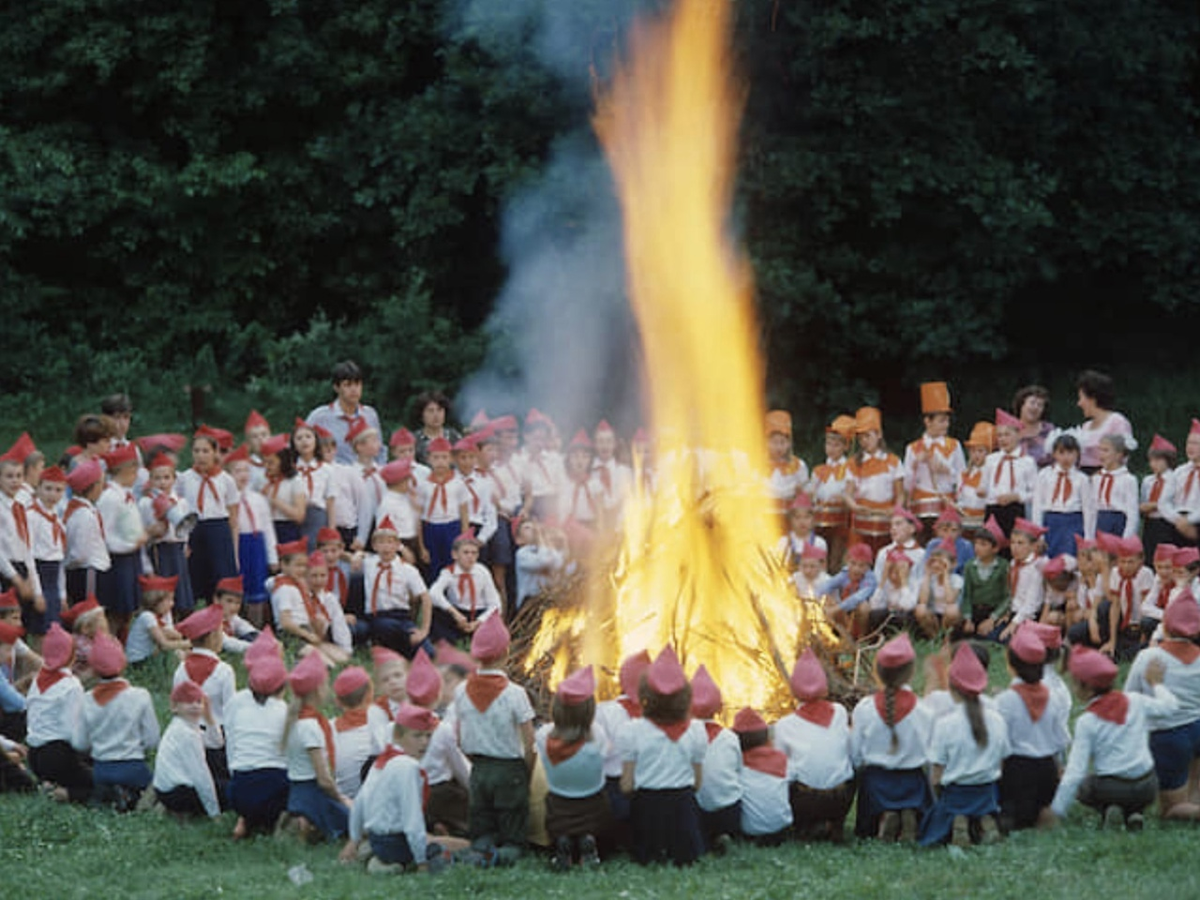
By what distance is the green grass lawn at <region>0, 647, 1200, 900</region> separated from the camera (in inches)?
374

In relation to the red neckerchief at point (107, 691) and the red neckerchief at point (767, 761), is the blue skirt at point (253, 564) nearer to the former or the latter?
the red neckerchief at point (107, 691)

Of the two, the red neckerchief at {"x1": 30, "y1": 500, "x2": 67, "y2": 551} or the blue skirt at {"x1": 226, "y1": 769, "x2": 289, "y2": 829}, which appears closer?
the blue skirt at {"x1": 226, "y1": 769, "x2": 289, "y2": 829}

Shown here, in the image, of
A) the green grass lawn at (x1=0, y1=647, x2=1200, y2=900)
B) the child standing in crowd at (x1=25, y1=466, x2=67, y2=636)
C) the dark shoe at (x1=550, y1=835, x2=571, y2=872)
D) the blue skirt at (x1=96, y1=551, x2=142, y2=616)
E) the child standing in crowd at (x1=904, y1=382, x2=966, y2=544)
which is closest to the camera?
the green grass lawn at (x1=0, y1=647, x2=1200, y2=900)

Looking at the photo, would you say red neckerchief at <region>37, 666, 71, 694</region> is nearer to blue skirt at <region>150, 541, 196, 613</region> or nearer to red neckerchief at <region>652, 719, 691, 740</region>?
red neckerchief at <region>652, 719, 691, 740</region>

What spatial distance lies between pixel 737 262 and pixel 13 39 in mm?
10082

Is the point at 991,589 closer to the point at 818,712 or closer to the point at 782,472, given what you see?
the point at 782,472

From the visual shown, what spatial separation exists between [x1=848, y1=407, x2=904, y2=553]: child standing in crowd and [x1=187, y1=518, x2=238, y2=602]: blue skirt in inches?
210

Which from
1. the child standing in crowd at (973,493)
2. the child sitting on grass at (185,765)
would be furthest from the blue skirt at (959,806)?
the child standing in crowd at (973,493)

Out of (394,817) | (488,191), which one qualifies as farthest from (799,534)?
(488,191)

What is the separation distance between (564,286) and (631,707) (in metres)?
13.0

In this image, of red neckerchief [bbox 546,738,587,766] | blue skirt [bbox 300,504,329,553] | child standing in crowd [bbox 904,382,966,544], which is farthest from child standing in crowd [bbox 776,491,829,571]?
red neckerchief [bbox 546,738,587,766]

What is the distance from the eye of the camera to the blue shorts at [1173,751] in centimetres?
1086

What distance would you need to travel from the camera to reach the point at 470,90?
2391cm

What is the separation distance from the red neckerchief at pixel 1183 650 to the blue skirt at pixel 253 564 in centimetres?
743
